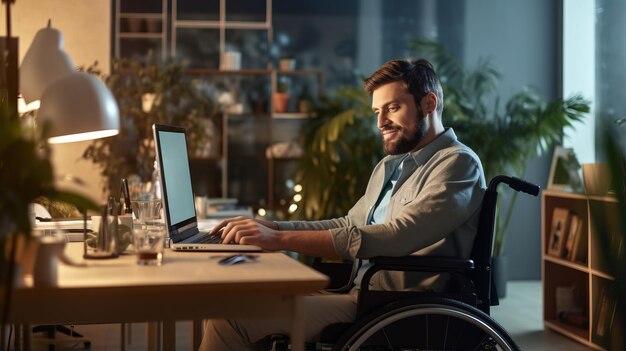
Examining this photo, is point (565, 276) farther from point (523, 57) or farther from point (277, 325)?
point (277, 325)

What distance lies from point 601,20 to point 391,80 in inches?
171

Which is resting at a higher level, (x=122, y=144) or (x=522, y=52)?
(x=522, y=52)

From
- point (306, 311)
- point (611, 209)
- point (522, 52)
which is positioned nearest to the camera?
point (611, 209)

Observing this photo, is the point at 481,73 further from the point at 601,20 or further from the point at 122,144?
the point at 122,144

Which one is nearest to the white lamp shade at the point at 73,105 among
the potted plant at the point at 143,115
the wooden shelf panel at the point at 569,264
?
the wooden shelf panel at the point at 569,264

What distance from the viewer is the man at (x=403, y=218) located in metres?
2.48

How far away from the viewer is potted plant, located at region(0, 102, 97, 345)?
4.82 feet

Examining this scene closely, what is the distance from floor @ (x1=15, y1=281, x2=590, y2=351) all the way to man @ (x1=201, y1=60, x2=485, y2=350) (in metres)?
2.14

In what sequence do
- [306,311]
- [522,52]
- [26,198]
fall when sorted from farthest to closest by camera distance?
[522,52], [306,311], [26,198]

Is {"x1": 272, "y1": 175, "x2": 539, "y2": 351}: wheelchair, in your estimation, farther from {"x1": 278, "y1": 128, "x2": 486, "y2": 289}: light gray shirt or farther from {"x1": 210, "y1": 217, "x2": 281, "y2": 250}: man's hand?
{"x1": 210, "y1": 217, "x2": 281, "y2": 250}: man's hand

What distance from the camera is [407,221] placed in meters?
2.51

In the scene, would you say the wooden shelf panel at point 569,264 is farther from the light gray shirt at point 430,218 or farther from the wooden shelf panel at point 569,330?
the light gray shirt at point 430,218

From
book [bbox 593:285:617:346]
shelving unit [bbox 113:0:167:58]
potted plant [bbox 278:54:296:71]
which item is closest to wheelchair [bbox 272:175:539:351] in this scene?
book [bbox 593:285:617:346]

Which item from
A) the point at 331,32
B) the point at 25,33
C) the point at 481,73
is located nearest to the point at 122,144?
the point at 25,33
